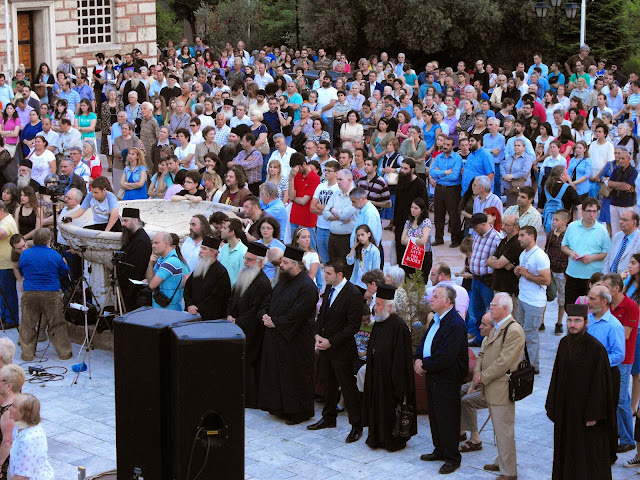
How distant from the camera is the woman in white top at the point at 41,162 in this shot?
17.2 meters

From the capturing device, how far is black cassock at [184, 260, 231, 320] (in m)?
11.6

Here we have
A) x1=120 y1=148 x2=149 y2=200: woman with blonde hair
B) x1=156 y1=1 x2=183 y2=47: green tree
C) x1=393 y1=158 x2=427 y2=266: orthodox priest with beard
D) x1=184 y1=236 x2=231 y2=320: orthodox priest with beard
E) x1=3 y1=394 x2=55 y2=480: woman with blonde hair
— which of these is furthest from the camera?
x1=156 y1=1 x2=183 y2=47: green tree

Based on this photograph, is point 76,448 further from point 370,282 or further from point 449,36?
point 449,36

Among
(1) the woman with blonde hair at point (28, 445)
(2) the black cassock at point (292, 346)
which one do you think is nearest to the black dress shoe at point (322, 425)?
(2) the black cassock at point (292, 346)

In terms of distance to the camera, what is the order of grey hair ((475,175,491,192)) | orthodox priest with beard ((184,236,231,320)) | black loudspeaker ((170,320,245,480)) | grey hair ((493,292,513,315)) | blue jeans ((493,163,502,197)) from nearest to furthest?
black loudspeaker ((170,320,245,480)), grey hair ((493,292,513,315)), orthodox priest with beard ((184,236,231,320)), grey hair ((475,175,491,192)), blue jeans ((493,163,502,197))

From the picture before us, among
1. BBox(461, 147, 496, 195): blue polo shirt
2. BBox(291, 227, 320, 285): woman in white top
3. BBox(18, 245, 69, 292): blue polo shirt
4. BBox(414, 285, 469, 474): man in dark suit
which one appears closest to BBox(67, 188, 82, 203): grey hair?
BBox(18, 245, 69, 292): blue polo shirt

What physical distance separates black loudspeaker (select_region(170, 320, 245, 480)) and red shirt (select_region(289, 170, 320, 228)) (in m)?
8.57

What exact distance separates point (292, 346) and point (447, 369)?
6.14 feet

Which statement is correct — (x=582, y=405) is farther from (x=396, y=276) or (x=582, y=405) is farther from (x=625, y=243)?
(x=625, y=243)

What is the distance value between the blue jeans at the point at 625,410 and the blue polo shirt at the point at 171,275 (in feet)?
15.6

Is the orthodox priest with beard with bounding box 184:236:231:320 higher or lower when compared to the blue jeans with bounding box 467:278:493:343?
higher

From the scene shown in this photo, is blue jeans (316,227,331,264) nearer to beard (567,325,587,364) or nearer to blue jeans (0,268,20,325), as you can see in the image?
blue jeans (0,268,20,325)

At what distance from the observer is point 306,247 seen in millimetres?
11977

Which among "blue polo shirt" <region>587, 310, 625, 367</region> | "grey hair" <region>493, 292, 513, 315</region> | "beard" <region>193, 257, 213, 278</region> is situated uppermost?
"grey hair" <region>493, 292, 513, 315</region>
